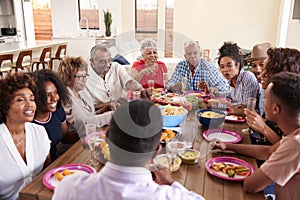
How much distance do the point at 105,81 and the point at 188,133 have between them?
1.23m

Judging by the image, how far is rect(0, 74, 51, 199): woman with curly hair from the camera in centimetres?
143

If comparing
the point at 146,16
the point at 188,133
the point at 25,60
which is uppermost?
the point at 146,16

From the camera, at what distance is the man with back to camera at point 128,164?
82 cm

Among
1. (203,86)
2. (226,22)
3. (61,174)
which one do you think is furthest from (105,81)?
(226,22)

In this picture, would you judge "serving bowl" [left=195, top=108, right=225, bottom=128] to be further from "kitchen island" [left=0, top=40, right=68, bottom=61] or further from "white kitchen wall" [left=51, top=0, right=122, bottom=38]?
"white kitchen wall" [left=51, top=0, right=122, bottom=38]

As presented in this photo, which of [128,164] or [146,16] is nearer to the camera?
[128,164]

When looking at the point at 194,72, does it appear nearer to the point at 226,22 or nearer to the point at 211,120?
the point at 211,120

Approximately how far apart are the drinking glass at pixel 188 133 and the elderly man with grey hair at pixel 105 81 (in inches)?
30.5

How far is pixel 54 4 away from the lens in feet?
23.5

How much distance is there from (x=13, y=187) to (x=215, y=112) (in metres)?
1.34

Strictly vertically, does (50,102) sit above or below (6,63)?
above

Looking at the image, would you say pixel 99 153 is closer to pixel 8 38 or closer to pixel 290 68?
pixel 290 68

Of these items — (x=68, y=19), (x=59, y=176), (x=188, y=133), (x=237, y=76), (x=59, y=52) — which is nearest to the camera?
(x=59, y=176)

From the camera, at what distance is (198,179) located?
1.31 meters
